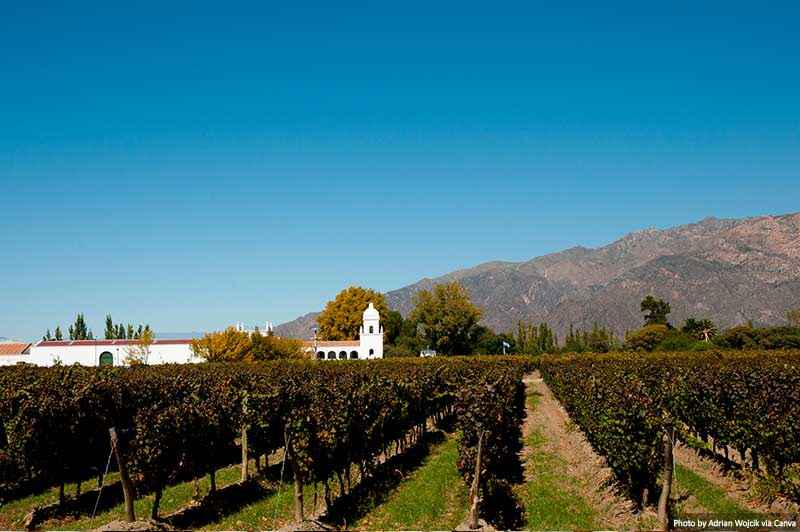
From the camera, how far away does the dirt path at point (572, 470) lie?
14.4m

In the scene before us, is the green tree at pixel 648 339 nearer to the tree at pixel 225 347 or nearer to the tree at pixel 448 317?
the tree at pixel 448 317

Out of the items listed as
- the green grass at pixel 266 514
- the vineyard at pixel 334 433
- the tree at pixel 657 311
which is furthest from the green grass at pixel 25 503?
the tree at pixel 657 311

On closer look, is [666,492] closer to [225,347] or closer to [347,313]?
[225,347]

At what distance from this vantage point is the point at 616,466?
15109 mm

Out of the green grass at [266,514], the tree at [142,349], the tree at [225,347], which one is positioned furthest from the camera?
the tree at [142,349]

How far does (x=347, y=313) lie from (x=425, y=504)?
80.3m

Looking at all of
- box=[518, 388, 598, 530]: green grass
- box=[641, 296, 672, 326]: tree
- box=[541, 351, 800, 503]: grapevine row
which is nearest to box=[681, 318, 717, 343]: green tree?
box=[641, 296, 672, 326]: tree

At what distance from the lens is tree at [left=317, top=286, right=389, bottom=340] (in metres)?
94.6

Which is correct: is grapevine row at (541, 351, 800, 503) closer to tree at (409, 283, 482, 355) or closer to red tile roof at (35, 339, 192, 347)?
red tile roof at (35, 339, 192, 347)

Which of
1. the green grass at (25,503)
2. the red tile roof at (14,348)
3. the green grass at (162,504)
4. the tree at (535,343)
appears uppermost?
the red tile roof at (14,348)

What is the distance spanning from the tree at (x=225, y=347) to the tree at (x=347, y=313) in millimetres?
29706

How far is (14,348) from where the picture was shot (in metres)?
81.9

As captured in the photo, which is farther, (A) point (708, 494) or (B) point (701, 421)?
(B) point (701, 421)

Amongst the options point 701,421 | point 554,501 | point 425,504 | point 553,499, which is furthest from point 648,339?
point 425,504
